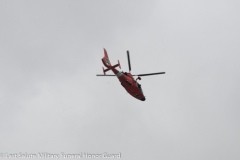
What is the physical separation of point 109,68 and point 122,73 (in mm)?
2649

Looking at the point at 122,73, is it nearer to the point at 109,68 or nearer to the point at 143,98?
the point at 109,68

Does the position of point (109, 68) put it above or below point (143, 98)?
above

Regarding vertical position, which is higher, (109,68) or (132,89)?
(109,68)

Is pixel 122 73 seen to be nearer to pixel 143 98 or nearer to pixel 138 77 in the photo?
pixel 138 77

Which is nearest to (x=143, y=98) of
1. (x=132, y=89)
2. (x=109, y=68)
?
(x=132, y=89)

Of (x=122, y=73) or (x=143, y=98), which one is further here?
(x=143, y=98)

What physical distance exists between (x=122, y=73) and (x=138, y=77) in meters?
3.04

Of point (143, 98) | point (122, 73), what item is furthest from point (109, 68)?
point (143, 98)

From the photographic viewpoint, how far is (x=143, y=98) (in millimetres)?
68688

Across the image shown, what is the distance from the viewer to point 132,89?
6494 cm

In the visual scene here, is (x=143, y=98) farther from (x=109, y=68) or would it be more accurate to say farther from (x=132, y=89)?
(x=109, y=68)

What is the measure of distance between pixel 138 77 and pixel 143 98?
566 cm

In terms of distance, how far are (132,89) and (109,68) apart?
568 cm
